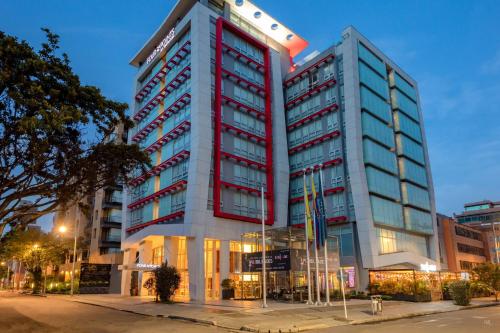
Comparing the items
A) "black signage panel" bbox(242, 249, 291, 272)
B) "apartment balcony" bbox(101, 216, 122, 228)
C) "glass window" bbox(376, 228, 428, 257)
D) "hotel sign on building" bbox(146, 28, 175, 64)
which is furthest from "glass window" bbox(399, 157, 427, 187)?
"apartment balcony" bbox(101, 216, 122, 228)

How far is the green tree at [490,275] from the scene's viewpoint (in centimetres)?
4534

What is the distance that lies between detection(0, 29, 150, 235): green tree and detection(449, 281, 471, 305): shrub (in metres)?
32.3

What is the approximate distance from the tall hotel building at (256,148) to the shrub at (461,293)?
1290 centimetres

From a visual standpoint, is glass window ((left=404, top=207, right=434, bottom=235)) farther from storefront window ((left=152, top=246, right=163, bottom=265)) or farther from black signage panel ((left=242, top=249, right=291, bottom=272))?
storefront window ((left=152, top=246, right=163, bottom=265))

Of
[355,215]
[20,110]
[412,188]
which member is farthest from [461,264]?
[20,110]

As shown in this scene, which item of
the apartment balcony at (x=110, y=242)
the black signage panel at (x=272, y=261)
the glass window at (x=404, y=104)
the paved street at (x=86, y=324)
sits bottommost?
the paved street at (x=86, y=324)

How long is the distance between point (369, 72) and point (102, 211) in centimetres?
5813

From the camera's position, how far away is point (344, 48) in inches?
2406

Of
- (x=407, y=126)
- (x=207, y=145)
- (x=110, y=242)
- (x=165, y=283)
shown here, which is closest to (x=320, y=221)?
(x=165, y=283)

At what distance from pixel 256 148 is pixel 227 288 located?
22.3 metres

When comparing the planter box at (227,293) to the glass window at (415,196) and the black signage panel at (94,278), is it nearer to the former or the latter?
the black signage panel at (94,278)

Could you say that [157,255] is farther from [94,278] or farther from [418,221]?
[418,221]

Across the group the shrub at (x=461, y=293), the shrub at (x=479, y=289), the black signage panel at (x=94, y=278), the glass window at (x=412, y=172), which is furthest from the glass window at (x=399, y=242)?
the black signage panel at (x=94, y=278)

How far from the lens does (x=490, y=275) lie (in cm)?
4575
